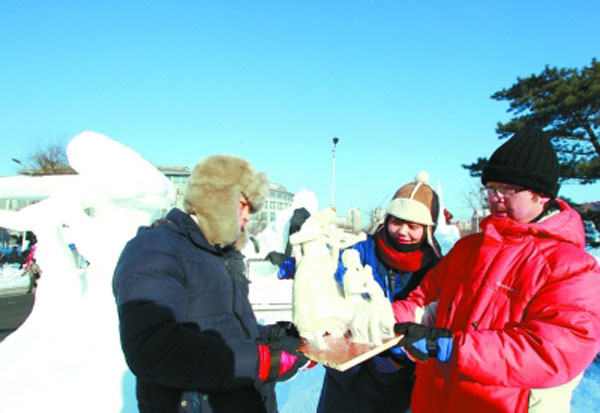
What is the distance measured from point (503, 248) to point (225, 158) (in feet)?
4.49

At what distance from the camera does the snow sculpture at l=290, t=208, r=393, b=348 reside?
1.91m

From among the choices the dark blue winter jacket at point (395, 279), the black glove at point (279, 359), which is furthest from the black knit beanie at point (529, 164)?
the black glove at point (279, 359)

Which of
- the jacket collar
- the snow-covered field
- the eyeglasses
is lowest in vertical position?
the snow-covered field

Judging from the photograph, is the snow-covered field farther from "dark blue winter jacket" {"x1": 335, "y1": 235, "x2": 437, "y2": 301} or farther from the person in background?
"dark blue winter jacket" {"x1": 335, "y1": 235, "x2": 437, "y2": 301}

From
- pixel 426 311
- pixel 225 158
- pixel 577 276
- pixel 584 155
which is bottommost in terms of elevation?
pixel 426 311

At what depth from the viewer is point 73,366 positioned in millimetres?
3957

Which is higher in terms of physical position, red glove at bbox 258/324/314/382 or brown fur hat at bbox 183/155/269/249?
brown fur hat at bbox 183/155/269/249

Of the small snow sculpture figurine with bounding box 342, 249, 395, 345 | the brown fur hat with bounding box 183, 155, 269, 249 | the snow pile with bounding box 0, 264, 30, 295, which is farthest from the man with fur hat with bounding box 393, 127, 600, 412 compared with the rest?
the snow pile with bounding box 0, 264, 30, 295

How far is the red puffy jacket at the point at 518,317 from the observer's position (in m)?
1.51

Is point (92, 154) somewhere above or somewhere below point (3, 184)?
above

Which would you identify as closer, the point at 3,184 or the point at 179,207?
the point at 179,207

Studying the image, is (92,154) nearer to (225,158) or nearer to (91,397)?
(91,397)

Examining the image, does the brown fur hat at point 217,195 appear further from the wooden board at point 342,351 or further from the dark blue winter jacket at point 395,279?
the dark blue winter jacket at point 395,279

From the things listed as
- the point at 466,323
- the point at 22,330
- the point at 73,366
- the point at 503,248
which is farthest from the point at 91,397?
the point at 503,248
